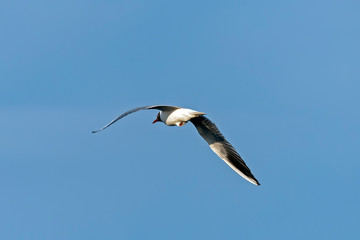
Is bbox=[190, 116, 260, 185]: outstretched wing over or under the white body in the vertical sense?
under

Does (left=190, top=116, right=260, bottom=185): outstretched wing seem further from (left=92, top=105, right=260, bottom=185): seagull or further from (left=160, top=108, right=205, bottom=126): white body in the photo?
(left=160, top=108, right=205, bottom=126): white body

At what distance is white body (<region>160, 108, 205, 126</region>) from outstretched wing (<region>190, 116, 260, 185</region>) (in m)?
1.46

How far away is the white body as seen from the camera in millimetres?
23703

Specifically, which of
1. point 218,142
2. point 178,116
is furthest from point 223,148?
point 178,116

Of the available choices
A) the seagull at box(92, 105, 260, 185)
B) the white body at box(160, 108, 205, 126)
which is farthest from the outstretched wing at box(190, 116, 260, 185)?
the white body at box(160, 108, 205, 126)

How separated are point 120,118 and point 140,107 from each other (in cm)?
143

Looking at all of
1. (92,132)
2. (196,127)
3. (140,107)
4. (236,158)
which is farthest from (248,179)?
(92,132)

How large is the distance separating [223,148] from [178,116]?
11.8 ft

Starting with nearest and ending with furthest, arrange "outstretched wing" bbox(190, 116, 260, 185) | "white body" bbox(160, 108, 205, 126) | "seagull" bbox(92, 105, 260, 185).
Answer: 1. "white body" bbox(160, 108, 205, 126)
2. "seagull" bbox(92, 105, 260, 185)
3. "outstretched wing" bbox(190, 116, 260, 185)

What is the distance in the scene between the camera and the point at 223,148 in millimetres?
26703

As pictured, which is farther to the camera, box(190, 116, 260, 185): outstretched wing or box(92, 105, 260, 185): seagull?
box(190, 116, 260, 185): outstretched wing

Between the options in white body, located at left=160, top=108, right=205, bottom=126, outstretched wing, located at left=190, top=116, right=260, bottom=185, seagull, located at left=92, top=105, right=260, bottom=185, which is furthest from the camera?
outstretched wing, located at left=190, top=116, right=260, bottom=185

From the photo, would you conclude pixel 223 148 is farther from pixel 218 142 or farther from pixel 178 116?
pixel 178 116

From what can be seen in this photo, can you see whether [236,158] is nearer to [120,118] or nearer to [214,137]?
[214,137]
